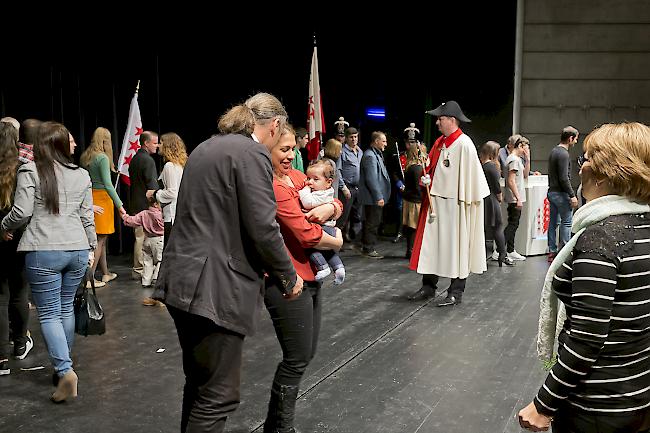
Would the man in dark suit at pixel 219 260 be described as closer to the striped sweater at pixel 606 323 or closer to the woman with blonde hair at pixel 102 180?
the striped sweater at pixel 606 323

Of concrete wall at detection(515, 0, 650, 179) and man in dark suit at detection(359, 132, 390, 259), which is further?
concrete wall at detection(515, 0, 650, 179)

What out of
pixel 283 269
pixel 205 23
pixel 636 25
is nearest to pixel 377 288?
pixel 283 269

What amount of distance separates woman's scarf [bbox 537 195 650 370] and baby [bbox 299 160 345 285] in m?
1.35

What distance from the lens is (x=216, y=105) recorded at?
36.1ft

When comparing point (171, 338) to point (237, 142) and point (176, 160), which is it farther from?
point (237, 142)

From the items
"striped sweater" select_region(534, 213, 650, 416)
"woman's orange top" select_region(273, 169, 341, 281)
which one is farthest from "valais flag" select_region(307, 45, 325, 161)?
"striped sweater" select_region(534, 213, 650, 416)

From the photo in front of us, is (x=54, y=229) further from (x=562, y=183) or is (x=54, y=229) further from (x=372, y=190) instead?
(x=562, y=183)

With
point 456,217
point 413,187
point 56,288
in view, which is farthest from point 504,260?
point 56,288

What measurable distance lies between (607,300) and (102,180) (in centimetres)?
607

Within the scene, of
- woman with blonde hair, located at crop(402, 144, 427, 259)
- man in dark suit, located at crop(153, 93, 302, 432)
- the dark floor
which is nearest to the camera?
man in dark suit, located at crop(153, 93, 302, 432)

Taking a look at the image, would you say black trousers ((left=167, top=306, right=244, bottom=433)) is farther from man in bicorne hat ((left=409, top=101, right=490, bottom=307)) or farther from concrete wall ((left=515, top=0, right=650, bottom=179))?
concrete wall ((left=515, top=0, right=650, bottom=179))

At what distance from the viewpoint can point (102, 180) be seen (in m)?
7.13

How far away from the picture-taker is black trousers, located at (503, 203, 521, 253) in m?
8.83

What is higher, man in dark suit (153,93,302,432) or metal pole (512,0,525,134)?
metal pole (512,0,525,134)
